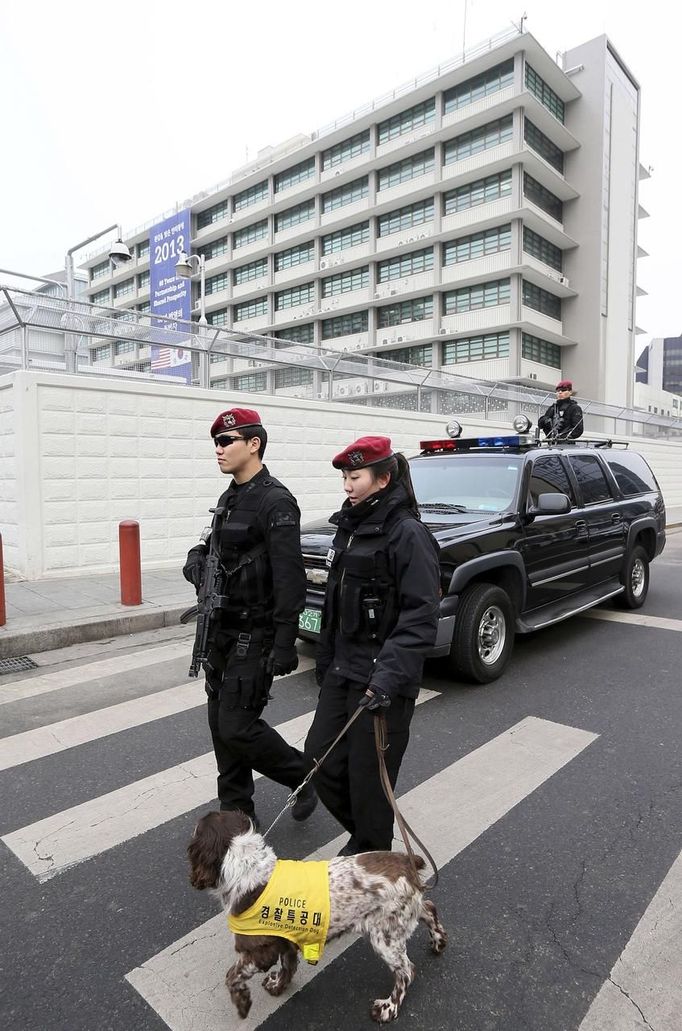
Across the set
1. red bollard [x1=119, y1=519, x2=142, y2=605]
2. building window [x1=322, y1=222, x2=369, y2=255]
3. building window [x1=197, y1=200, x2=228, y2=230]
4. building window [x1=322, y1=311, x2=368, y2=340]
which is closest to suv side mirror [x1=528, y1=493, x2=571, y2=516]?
red bollard [x1=119, y1=519, x2=142, y2=605]

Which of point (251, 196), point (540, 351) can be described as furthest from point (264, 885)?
point (251, 196)

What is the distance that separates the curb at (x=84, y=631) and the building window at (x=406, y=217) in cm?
3923

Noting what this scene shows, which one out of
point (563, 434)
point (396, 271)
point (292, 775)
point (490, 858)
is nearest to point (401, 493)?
point (292, 775)

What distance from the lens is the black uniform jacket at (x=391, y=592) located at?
228 cm

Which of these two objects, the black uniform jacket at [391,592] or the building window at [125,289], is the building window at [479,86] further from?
the black uniform jacket at [391,592]

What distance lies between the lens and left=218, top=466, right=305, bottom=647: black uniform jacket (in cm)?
271

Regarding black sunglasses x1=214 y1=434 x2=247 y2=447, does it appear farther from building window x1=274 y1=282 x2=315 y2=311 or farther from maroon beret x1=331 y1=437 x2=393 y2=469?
building window x1=274 y1=282 x2=315 y2=311

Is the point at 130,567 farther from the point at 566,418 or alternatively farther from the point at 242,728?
the point at 566,418

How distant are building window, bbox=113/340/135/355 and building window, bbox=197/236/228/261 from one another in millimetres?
49314

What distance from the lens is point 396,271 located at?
42.5 meters

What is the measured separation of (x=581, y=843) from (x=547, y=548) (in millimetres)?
3237

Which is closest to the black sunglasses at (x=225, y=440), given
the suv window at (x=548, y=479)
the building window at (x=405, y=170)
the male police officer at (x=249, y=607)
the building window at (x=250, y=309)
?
the male police officer at (x=249, y=607)

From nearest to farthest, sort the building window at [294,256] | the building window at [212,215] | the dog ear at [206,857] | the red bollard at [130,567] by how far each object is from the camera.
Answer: the dog ear at [206,857] → the red bollard at [130,567] → the building window at [294,256] → the building window at [212,215]

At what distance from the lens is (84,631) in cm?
621
